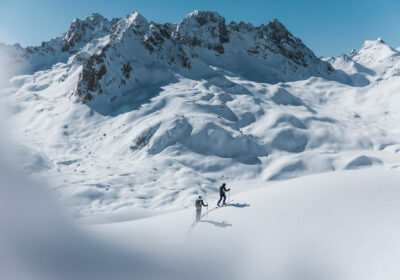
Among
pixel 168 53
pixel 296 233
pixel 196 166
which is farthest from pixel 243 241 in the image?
pixel 168 53

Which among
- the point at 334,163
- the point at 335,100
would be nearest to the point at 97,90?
the point at 334,163

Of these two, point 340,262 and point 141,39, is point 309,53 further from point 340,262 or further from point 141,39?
point 340,262

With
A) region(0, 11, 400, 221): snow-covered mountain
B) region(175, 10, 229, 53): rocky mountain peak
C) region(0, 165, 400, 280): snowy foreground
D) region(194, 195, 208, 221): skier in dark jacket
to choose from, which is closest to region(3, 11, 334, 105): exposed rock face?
region(175, 10, 229, 53): rocky mountain peak

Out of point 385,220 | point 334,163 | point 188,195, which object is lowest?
point 385,220

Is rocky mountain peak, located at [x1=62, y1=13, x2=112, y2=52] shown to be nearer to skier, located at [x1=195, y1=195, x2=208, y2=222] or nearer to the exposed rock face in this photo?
the exposed rock face

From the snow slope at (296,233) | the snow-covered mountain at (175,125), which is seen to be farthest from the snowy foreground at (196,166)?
the snow-covered mountain at (175,125)

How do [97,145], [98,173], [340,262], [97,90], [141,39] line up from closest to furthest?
1. [340,262]
2. [98,173]
3. [97,145]
4. [97,90]
5. [141,39]

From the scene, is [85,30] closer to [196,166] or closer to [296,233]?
[196,166]

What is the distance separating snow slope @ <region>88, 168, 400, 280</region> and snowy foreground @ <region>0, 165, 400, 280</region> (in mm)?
29

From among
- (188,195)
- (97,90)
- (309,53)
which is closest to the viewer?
(188,195)

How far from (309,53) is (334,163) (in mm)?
58099

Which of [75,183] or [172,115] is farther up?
[172,115]

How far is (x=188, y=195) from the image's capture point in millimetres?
19422

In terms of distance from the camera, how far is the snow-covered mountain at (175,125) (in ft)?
70.9
